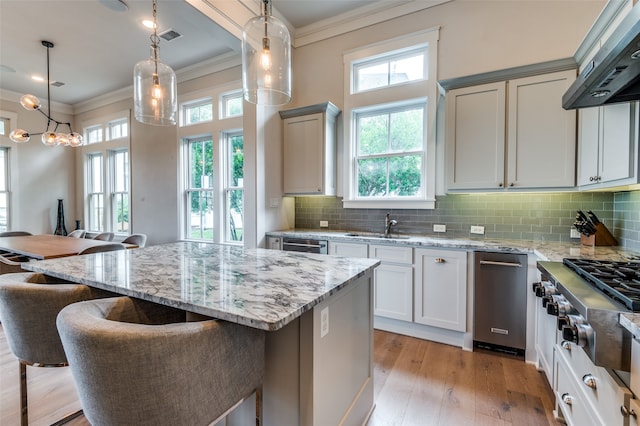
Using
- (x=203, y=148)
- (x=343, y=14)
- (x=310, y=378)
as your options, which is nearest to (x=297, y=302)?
(x=310, y=378)

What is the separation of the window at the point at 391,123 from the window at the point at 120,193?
15.9ft

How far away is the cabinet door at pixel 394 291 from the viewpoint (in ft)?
9.21

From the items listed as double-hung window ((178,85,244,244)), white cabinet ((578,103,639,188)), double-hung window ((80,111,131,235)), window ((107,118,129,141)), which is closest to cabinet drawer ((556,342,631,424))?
white cabinet ((578,103,639,188))

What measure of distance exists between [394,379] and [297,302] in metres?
1.56

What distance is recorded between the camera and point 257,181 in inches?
139

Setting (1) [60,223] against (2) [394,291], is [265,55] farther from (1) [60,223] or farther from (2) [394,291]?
(1) [60,223]

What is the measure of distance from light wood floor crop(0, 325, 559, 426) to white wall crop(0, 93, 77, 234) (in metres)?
4.79

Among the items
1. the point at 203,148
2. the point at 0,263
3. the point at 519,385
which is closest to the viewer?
the point at 519,385

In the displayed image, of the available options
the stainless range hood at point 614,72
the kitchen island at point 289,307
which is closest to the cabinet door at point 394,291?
the kitchen island at point 289,307

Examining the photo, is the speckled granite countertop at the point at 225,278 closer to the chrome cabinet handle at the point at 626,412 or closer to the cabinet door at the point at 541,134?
the chrome cabinet handle at the point at 626,412

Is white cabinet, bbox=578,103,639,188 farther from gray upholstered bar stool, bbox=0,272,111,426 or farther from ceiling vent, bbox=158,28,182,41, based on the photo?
ceiling vent, bbox=158,28,182,41

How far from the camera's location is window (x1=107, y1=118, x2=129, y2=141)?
19.4 feet

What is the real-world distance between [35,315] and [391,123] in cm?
345

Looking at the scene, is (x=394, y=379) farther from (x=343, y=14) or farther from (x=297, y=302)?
(x=343, y=14)
